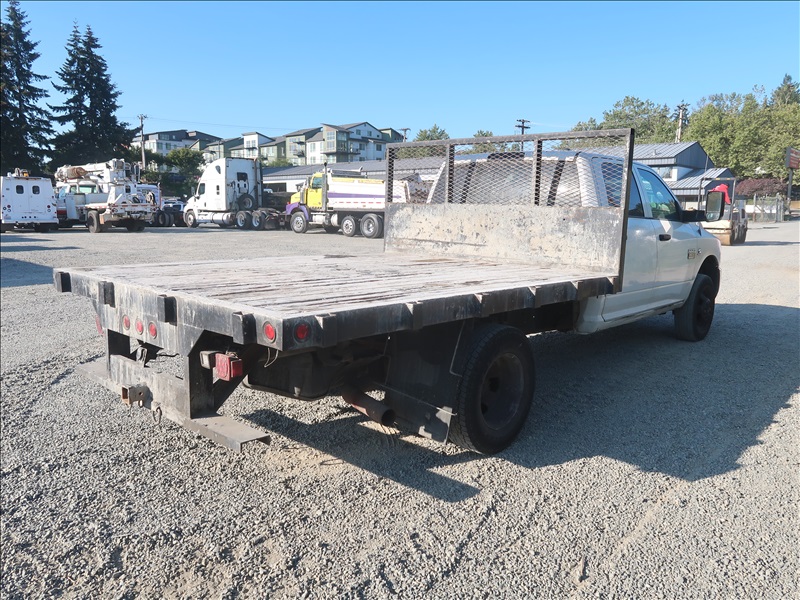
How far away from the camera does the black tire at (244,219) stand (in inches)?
1337

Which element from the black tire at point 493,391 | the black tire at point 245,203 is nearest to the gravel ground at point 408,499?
the black tire at point 493,391

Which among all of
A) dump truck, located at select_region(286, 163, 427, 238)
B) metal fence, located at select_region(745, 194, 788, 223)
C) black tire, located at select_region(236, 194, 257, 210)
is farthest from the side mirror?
metal fence, located at select_region(745, 194, 788, 223)

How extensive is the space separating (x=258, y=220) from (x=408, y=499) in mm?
31516

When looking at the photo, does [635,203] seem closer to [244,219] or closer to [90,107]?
[244,219]

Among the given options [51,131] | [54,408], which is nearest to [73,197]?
[51,131]

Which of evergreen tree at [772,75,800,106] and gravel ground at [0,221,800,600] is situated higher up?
evergreen tree at [772,75,800,106]

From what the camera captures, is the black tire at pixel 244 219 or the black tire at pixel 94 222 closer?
the black tire at pixel 94 222

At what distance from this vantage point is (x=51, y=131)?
2050 inches

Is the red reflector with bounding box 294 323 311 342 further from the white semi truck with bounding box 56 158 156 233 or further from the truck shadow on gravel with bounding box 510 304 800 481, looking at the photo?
the white semi truck with bounding box 56 158 156 233

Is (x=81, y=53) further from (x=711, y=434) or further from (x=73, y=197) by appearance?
(x=711, y=434)

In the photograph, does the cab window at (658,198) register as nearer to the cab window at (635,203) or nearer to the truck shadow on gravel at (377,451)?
the cab window at (635,203)

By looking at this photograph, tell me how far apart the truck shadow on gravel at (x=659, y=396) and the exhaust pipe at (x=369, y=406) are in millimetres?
931

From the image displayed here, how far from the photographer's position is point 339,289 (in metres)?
3.70

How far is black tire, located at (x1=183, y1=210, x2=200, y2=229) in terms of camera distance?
35906 millimetres
